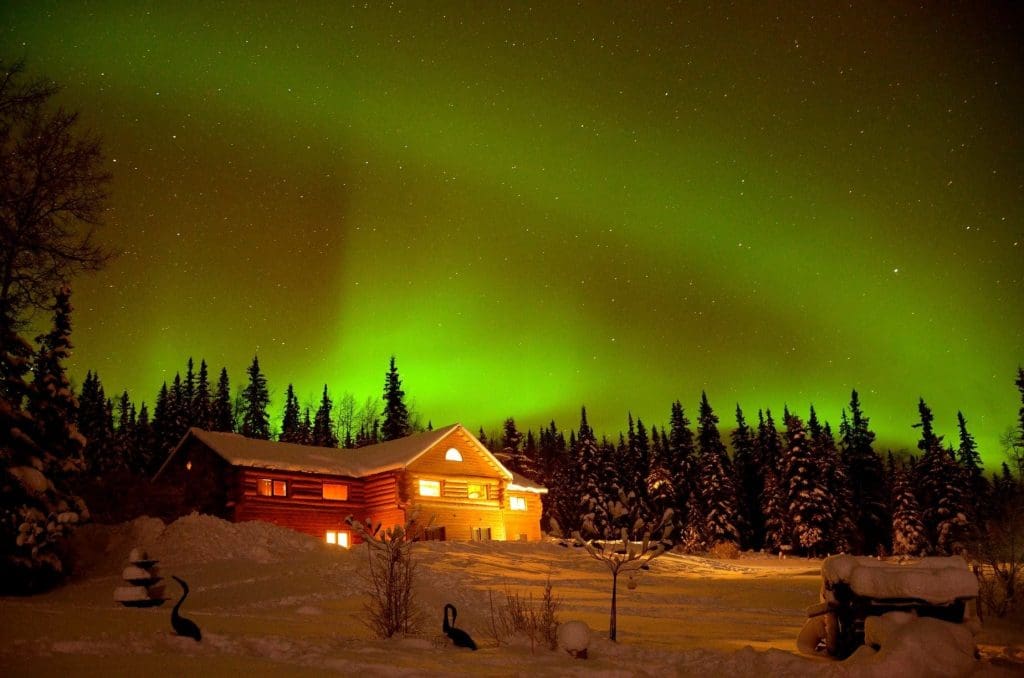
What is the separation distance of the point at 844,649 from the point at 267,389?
100 m

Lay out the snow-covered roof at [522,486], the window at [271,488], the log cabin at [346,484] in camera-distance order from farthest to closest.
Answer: the snow-covered roof at [522,486]
the window at [271,488]
the log cabin at [346,484]

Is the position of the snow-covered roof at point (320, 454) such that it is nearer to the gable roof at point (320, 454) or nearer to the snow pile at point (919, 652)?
the gable roof at point (320, 454)

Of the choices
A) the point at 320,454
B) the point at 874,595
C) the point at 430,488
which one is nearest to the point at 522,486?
the point at 430,488

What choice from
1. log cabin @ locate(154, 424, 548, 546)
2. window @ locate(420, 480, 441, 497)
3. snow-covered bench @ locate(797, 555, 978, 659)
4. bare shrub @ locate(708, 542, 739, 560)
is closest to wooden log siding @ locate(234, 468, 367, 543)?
log cabin @ locate(154, 424, 548, 546)

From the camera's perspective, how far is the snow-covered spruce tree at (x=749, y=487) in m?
71.2

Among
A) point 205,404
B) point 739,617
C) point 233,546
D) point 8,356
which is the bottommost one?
point 739,617

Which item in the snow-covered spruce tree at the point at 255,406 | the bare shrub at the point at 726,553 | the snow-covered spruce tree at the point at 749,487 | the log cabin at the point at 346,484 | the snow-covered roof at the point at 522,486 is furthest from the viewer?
the snow-covered spruce tree at the point at 255,406

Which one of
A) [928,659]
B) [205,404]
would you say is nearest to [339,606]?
[928,659]

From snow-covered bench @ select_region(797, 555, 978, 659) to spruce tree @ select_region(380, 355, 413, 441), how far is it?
2398 inches

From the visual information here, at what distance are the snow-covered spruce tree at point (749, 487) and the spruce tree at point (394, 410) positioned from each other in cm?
3173

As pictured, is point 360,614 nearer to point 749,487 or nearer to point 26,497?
point 26,497

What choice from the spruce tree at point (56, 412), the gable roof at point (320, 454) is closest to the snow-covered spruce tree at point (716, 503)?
the gable roof at point (320, 454)

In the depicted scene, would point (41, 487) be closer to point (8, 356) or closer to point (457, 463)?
point (8, 356)

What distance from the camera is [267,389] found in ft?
344
